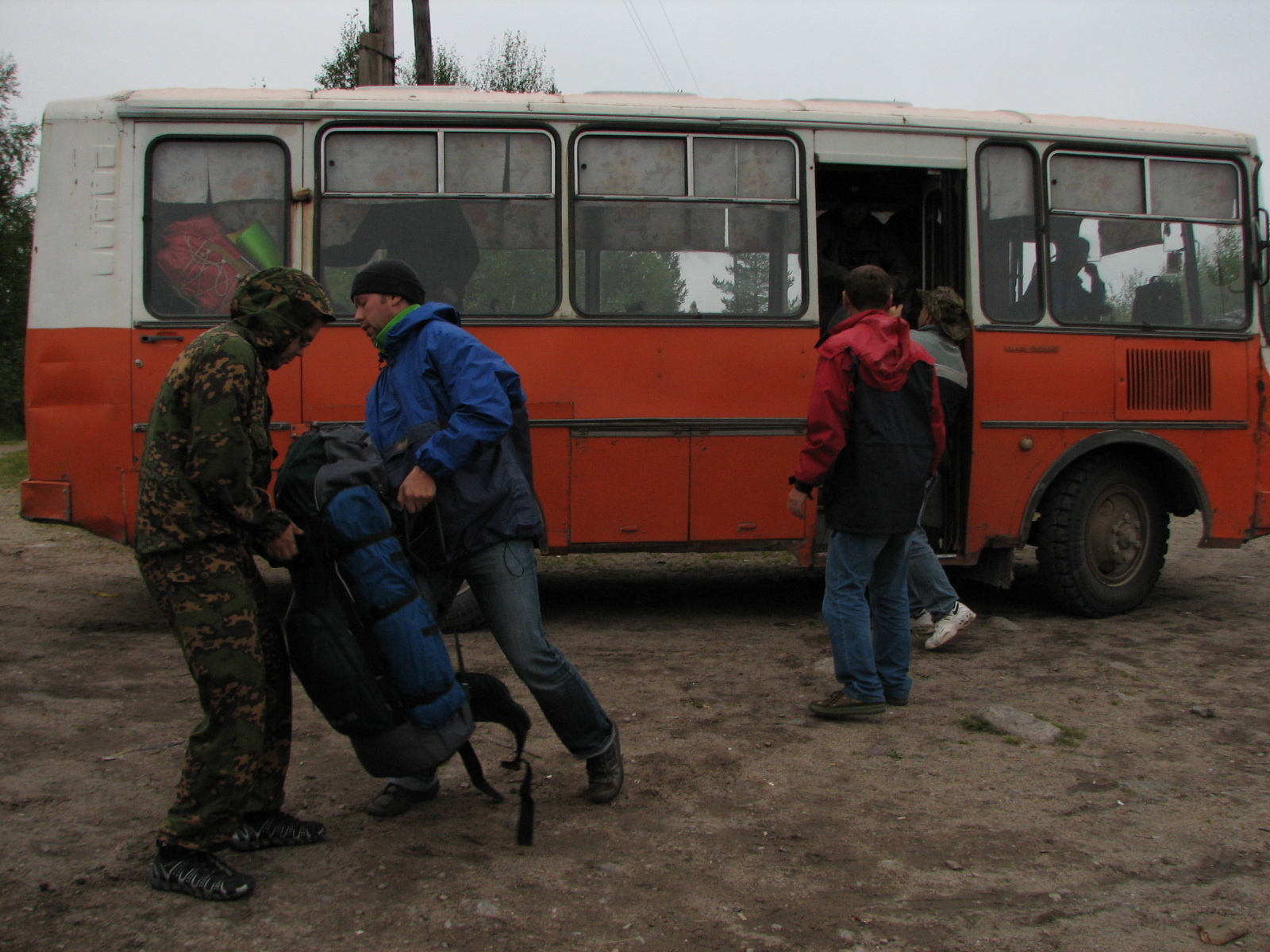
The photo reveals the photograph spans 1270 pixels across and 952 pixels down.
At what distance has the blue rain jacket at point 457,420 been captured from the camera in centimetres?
337

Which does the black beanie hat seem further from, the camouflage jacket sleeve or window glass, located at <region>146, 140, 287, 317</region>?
window glass, located at <region>146, 140, 287, 317</region>

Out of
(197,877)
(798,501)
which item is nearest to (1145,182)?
(798,501)

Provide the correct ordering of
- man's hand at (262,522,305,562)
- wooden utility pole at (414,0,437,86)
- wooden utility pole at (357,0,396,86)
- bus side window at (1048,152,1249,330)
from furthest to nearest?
wooden utility pole at (414,0,437,86), wooden utility pole at (357,0,396,86), bus side window at (1048,152,1249,330), man's hand at (262,522,305,562)

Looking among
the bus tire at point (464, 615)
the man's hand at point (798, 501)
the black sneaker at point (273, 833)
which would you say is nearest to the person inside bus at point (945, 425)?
the man's hand at point (798, 501)

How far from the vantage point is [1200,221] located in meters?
6.99

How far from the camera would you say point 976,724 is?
465 cm

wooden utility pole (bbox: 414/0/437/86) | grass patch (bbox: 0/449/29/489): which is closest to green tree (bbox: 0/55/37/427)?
grass patch (bbox: 0/449/29/489)

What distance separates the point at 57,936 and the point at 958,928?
7.38 ft

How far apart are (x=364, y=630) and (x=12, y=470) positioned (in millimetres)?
15976

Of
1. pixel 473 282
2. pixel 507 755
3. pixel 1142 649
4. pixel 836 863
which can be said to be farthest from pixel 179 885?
pixel 1142 649

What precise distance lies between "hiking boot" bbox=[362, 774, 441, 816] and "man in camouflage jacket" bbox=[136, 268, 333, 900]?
56 cm

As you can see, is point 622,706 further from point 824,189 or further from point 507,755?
point 824,189

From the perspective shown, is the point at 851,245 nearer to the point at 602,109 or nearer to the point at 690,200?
the point at 690,200

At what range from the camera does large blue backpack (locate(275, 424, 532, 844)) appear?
3.16 m
